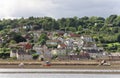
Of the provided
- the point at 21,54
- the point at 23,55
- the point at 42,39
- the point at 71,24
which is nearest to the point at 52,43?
the point at 42,39

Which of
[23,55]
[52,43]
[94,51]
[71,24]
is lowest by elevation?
[23,55]

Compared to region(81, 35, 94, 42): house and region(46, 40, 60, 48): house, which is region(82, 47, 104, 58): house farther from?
region(81, 35, 94, 42): house

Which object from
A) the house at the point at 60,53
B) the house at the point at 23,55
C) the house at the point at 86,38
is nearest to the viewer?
the house at the point at 23,55

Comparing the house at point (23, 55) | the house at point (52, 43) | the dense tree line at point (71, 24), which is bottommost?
the house at point (23, 55)

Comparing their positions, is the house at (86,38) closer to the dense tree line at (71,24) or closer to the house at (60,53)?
the dense tree line at (71,24)

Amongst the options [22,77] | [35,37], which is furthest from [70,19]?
[22,77]

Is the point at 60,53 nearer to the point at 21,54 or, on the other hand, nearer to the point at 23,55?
the point at 23,55

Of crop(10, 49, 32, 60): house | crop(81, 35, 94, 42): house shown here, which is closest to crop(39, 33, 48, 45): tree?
crop(81, 35, 94, 42): house

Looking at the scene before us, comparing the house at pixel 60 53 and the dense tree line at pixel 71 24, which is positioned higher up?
the dense tree line at pixel 71 24

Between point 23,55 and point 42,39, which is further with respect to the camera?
point 42,39

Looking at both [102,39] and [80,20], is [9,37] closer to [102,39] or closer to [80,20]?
[102,39]

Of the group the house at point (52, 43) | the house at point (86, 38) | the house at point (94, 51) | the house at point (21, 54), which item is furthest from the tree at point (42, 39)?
the house at point (21, 54)
